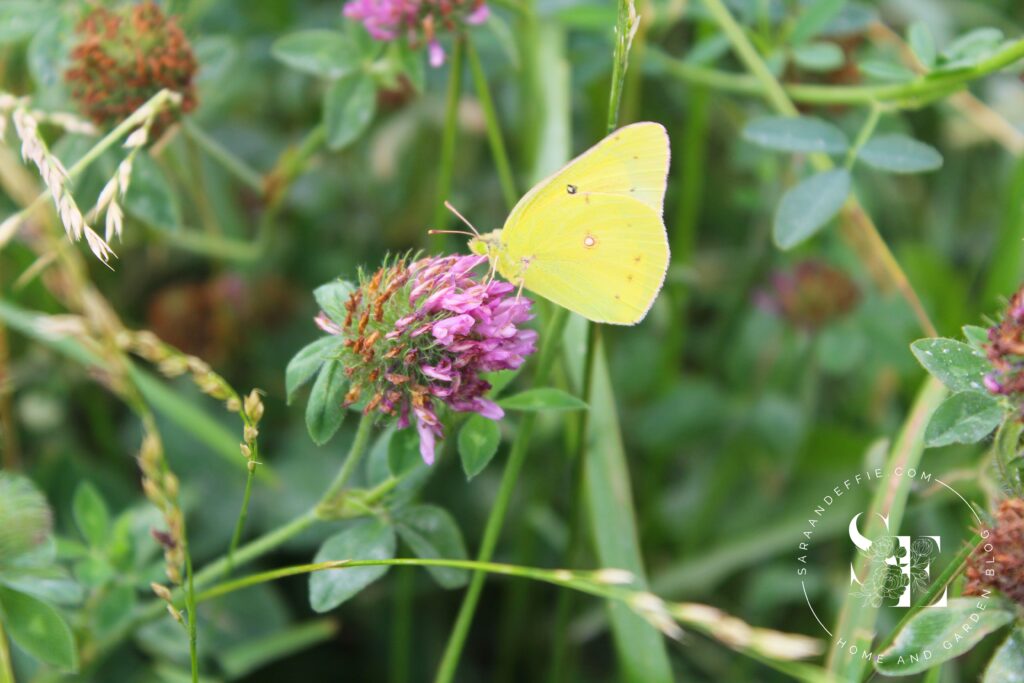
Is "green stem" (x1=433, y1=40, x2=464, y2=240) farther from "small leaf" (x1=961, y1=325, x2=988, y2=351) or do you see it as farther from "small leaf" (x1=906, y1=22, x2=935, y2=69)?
"small leaf" (x1=961, y1=325, x2=988, y2=351)

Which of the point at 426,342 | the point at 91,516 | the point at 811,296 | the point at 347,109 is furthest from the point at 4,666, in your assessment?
the point at 811,296

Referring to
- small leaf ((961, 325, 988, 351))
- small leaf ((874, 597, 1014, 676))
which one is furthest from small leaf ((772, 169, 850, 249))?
small leaf ((874, 597, 1014, 676))

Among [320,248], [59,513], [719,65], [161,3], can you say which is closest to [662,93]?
[719,65]

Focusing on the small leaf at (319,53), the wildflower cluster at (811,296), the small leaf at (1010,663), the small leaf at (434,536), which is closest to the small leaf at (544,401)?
the small leaf at (434,536)

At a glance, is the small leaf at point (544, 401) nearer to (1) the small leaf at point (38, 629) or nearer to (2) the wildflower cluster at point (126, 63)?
(1) the small leaf at point (38, 629)

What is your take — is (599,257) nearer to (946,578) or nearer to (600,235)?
(600,235)

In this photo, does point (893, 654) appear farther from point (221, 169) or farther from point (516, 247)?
point (221, 169)
